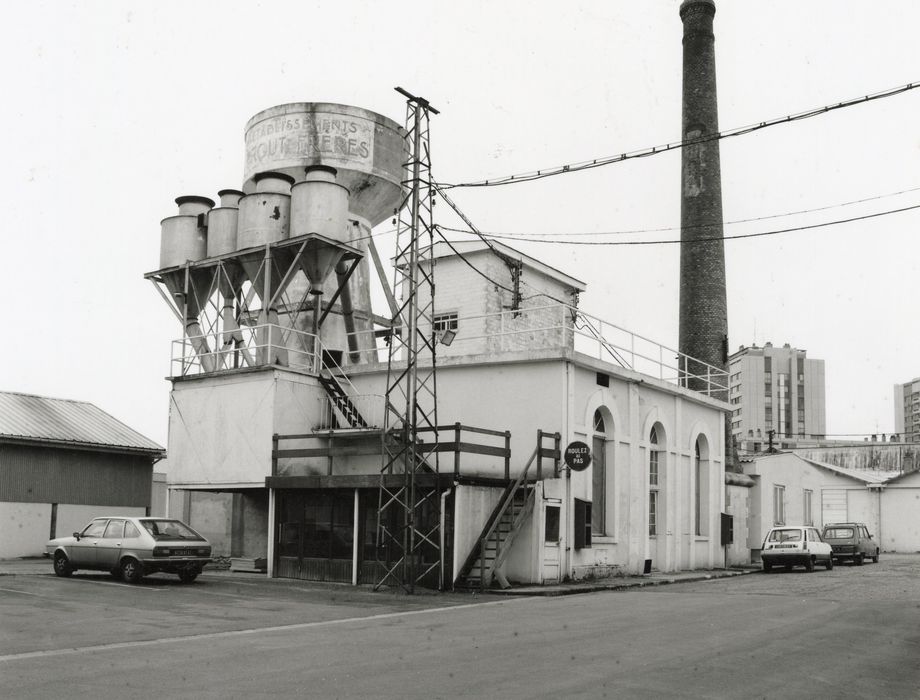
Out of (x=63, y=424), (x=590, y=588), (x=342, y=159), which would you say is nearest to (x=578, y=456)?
(x=590, y=588)

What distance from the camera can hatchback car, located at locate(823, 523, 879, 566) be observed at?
3641cm

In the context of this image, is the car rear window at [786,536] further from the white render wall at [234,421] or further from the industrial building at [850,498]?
the industrial building at [850,498]

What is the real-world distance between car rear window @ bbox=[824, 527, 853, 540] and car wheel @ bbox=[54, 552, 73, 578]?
1032 inches

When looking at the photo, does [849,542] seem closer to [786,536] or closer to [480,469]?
[786,536]

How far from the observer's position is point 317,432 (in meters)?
25.8

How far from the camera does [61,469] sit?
114 ft

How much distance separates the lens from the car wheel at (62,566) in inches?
913

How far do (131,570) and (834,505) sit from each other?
153 feet

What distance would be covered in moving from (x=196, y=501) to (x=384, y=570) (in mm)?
10985

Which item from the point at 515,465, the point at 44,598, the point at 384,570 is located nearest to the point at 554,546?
the point at 515,465

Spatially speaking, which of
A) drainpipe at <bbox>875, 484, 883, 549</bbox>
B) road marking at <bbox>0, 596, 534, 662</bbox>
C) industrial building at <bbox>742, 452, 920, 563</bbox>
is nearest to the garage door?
industrial building at <bbox>742, 452, 920, 563</bbox>

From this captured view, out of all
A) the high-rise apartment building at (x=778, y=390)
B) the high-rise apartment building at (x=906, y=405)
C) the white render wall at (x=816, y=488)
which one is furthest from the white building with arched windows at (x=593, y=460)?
the high-rise apartment building at (x=906, y=405)

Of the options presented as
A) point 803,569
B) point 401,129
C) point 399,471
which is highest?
point 401,129

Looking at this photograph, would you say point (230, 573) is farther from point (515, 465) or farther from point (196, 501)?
point (515, 465)
